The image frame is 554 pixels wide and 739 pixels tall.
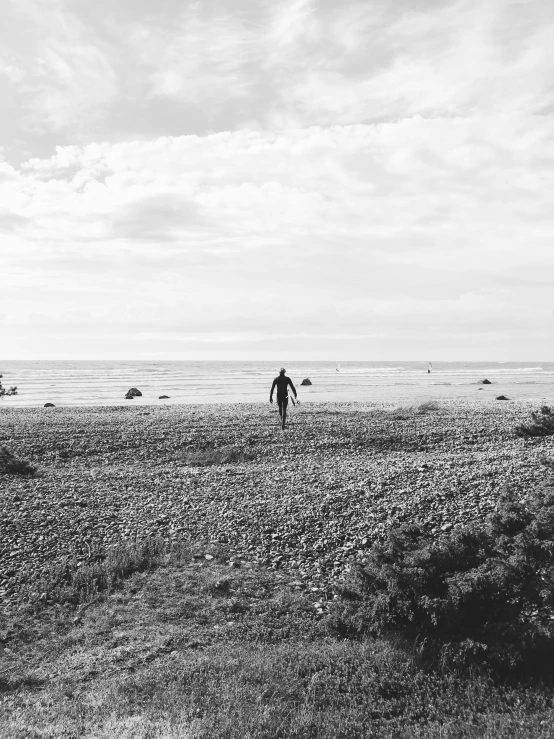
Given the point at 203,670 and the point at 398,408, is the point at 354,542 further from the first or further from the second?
the point at 398,408

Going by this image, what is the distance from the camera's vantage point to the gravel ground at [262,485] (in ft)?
34.4

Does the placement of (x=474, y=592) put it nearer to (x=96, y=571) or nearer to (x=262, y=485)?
(x=96, y=571)

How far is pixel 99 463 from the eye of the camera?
17984 millimetres

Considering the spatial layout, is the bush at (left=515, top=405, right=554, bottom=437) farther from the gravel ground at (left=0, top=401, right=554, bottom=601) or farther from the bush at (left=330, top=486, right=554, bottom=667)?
the bush at (left=330, top=486, right=554, bottom=667)

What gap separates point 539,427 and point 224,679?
1896 cm

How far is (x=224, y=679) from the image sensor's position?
5.78 metres

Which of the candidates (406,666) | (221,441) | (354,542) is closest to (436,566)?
(406,666)

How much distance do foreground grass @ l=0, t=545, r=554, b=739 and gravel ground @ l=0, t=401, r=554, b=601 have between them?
1.54 meters

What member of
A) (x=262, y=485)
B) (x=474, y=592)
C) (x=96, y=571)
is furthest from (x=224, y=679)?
(x=262, y=485)

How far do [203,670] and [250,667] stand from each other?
501 millimetres

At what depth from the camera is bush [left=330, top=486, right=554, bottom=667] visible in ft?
19.5

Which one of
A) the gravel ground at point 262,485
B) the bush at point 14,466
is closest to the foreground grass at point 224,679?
the gravel ground at point 262,485

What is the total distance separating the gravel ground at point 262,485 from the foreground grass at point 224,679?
1537 millimetres

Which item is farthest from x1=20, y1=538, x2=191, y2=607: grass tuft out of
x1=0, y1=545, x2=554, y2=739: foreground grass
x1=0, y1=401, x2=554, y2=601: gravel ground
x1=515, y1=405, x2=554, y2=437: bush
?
x1=515, y1=405, x2=554, y2=437: bush
